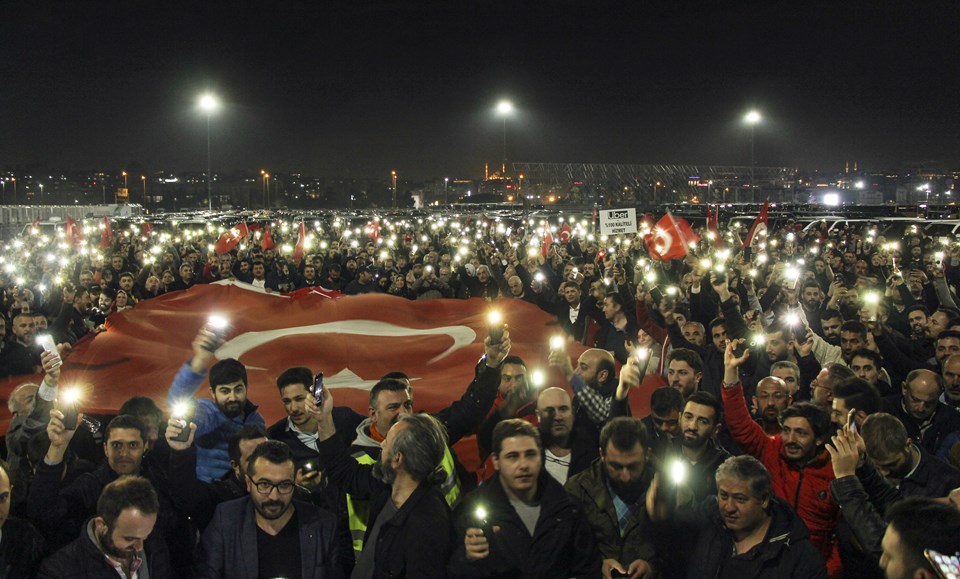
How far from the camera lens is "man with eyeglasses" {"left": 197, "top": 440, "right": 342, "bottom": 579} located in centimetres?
393

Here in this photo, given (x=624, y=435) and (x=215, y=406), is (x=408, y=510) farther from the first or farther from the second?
(x=215, y=406)

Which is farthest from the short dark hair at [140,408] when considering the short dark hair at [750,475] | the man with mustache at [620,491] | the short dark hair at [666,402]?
the short dark hair at [750,475]

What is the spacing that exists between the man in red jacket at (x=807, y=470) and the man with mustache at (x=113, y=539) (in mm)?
3425

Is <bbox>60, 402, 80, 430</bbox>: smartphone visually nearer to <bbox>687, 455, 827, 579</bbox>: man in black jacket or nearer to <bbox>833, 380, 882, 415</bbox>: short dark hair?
<bbox>687, 455, 827, 579</bbox>: man in black jacket

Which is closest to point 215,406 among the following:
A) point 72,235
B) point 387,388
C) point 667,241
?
point 387,388

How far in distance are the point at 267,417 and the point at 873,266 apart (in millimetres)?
11961

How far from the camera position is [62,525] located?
4.42 metres

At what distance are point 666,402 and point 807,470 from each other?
96 centimetres

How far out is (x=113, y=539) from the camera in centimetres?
377

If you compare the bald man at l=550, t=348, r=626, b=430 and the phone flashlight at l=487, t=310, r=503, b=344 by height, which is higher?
the phone flashlight at l=487, t=310, r=503, b=344

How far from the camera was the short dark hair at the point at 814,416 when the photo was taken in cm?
460

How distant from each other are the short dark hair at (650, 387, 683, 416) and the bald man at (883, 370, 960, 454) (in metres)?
1.56

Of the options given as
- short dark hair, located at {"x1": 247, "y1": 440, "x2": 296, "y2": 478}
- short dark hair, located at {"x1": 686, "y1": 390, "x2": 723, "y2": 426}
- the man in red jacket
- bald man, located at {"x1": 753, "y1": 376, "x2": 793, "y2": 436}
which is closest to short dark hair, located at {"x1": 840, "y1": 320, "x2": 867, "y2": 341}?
bald man, located at {"x1": 753, "y1": 376, "x2": 793, "y2": 436}

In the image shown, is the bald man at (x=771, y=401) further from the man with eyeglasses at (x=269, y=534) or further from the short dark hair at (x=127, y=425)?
the short dark hair at (x=127, y=425)
